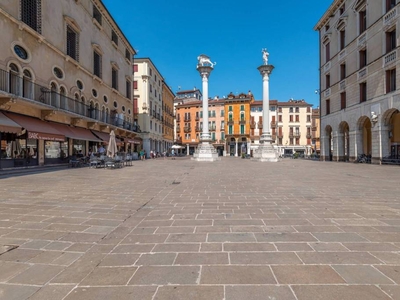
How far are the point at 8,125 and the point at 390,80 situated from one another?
25297mm

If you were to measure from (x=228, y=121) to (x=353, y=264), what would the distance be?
58208mm

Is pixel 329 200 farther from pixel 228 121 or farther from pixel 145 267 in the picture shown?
pixel 228 121

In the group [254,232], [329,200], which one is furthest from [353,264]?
[329,200]

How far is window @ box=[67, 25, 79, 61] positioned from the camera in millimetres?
20547

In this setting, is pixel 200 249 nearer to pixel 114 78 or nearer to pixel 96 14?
pixel 96 14

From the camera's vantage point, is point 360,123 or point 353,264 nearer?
point 353,264

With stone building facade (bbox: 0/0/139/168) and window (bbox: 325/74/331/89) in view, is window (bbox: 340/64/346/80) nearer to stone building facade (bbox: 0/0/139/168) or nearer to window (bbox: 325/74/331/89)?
window (bbox: 325/74/331/89)

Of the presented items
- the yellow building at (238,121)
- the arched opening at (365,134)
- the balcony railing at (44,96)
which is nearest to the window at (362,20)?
the arched opening at (365,134)

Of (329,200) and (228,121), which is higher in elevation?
(228,121)

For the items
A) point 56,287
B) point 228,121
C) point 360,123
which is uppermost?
point 228,121

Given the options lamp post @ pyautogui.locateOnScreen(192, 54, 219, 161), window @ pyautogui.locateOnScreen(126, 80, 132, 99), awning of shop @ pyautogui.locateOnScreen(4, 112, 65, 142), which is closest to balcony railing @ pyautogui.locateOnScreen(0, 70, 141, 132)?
awning of shop @ pyautogui.locateOnScreen(4, 112, 65, 142)

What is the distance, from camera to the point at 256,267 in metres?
2.71

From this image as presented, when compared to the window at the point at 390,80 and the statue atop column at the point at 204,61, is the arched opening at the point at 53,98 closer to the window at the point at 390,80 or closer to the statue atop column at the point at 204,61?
the statue atop column at the point at 204,61

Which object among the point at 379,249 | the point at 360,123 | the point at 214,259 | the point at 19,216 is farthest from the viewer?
the point at 360,123
